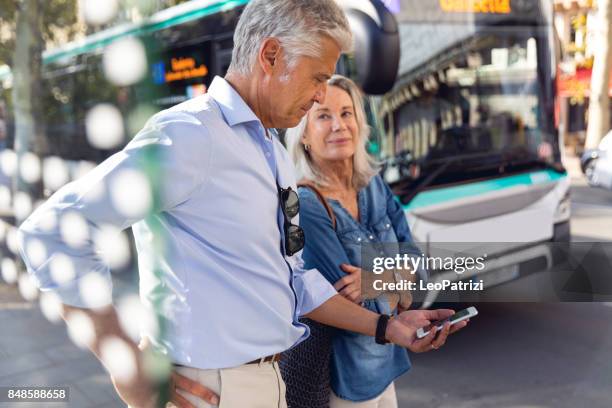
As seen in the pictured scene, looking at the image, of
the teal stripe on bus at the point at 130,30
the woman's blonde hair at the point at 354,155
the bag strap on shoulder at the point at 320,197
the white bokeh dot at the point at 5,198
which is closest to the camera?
the bag strap on shoulder at the point at 320,197

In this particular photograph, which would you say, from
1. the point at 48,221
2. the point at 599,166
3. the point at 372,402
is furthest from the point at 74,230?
the point at 599,166

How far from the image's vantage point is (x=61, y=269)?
4.14 feet

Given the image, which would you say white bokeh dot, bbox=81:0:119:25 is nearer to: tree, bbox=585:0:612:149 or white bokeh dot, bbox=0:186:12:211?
white bokeh dot, bbox=0:186:12:211

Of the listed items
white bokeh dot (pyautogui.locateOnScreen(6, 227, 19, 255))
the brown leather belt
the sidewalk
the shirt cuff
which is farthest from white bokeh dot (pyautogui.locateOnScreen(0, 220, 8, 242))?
the brown leather belt

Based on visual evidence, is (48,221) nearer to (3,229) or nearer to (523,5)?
(523,5)

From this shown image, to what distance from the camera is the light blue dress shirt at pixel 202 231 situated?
49.6 inches

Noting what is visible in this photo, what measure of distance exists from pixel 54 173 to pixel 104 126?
2.85ft

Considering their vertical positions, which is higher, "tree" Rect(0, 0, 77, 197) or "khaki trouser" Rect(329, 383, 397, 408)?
"tree" Rect(0, 0, 77, 197)

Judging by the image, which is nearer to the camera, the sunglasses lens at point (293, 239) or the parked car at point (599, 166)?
the sunglasses lens at point (293, 239)

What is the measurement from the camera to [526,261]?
4730mm

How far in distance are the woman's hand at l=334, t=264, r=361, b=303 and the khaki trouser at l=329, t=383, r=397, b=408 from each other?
12.4 inches

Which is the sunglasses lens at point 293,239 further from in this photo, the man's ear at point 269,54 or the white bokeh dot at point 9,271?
the white bokeh dot at point 9,271

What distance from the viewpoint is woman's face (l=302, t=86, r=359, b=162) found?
2375 mm

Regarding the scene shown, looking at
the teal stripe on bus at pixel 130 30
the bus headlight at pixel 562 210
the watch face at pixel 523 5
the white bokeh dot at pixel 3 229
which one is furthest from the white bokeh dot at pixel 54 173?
the bus headlight at pixel 562 210
